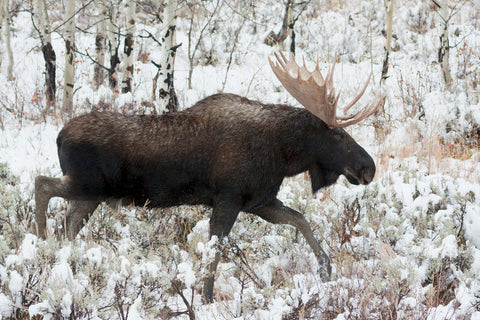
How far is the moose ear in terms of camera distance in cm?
410

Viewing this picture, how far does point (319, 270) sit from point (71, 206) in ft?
6.28

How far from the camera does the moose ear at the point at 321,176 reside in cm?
410

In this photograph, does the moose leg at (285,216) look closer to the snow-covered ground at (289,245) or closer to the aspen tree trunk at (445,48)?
the snow-covered ground at (289,245)

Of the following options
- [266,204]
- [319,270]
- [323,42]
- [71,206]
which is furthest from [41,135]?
[323,42]

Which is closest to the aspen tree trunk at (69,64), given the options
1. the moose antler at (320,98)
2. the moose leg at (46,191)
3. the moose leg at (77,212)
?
the moose leg at (77,212)

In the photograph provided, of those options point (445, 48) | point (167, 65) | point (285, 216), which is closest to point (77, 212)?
point (285, 216)

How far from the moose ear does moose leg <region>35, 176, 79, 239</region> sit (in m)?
1.74

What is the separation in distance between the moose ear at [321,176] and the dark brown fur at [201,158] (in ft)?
0.08

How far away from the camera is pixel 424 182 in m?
5.09

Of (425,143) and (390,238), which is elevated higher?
(425,143)

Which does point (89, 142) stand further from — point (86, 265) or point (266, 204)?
point (266, 204)

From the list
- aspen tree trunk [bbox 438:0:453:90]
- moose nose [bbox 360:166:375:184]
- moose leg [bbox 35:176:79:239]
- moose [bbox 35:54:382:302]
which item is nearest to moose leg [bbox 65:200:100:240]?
moose [bbox 35:54:382:302]

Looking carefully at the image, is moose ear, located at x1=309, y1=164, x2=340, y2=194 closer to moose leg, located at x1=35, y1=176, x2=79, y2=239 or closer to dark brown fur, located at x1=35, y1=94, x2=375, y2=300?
dark brown fur, located at x1=35, y1=94, x2=375, y2=300

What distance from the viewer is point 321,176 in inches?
163
